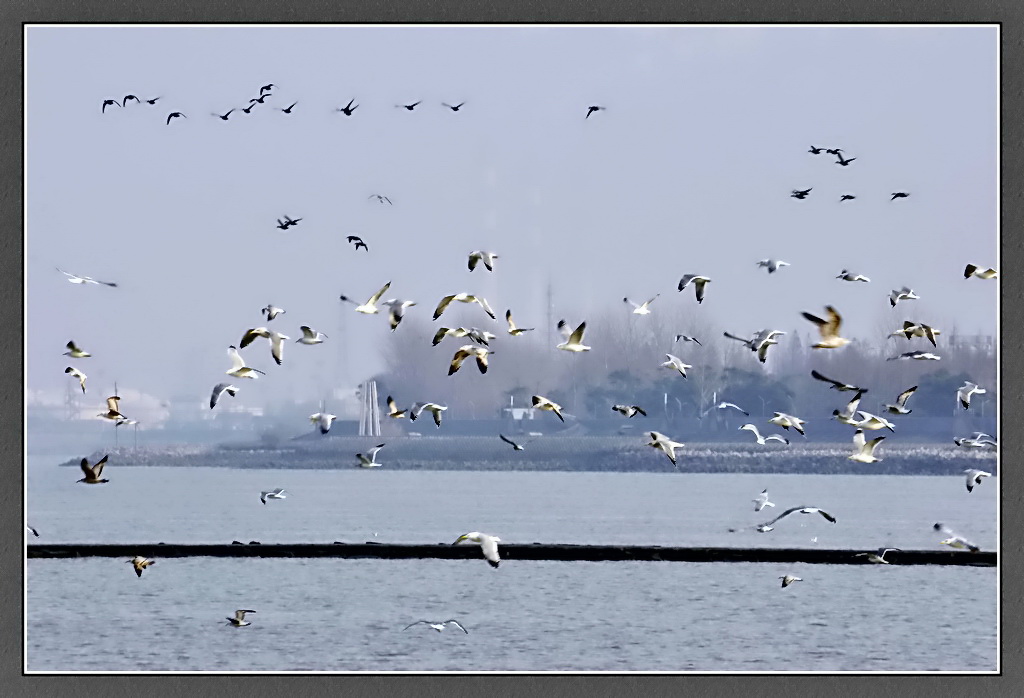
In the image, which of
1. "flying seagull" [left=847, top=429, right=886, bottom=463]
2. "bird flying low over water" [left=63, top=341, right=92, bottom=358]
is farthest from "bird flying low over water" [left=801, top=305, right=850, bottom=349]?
"bird flying low over water" [left=63, top=341, right=92, bottom=358]

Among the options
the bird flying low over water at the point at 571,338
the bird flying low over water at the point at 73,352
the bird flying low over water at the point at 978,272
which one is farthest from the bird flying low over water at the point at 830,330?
the bird flying low over water at the point at 73,352

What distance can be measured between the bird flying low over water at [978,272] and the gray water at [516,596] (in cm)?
264

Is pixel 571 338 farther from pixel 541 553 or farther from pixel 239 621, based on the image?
pixel 239 621

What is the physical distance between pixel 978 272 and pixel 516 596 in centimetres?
990

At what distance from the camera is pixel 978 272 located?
22.9ft

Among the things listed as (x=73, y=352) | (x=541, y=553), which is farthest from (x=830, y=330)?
(x=73, y=352)

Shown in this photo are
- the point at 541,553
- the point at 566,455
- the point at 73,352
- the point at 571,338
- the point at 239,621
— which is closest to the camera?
the point at 541,553

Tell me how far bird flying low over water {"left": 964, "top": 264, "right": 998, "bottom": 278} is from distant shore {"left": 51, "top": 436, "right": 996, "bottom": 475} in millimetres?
15102

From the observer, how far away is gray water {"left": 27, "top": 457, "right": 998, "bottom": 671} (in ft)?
38.5

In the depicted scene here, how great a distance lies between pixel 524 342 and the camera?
2103 centimetres

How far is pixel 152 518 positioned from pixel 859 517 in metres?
12.4
